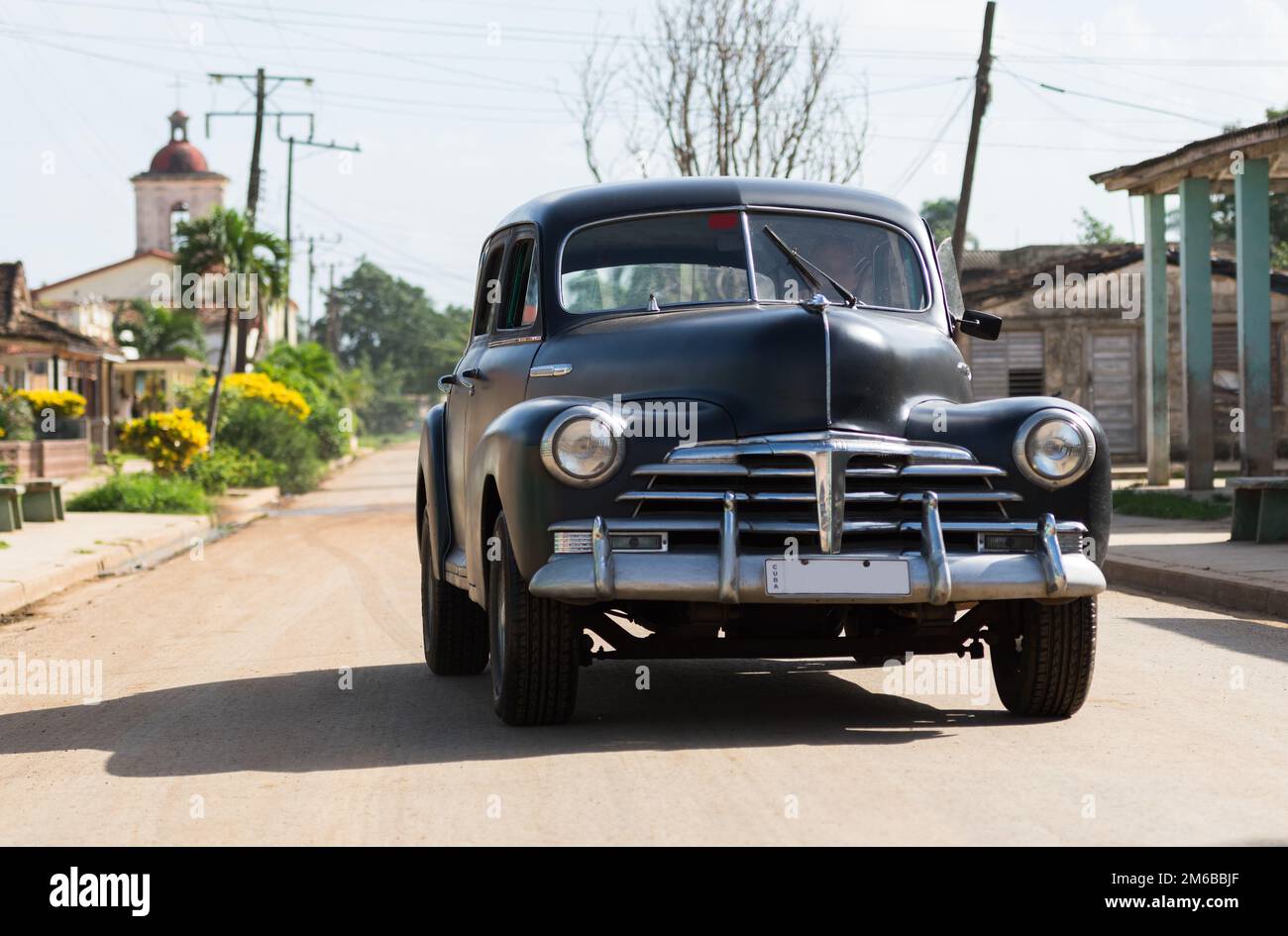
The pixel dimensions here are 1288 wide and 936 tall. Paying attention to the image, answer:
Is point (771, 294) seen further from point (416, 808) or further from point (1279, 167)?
point (1279, 167)

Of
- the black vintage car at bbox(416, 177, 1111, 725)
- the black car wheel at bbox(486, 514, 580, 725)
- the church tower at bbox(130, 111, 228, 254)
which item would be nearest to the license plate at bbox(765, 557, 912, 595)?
the black vintage car at bbox(416, 177, 1111, 725)

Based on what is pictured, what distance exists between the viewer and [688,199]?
7.51m

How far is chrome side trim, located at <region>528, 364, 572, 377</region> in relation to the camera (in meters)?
6.97

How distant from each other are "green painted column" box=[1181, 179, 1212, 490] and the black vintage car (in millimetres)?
14846

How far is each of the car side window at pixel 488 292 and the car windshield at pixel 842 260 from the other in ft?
4.74

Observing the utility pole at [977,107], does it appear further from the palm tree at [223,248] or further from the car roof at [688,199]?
the car roof at [688,199]

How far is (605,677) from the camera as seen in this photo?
8.28m

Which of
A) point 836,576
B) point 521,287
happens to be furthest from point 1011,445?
point 521,287

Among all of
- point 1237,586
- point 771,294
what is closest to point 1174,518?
point 1237,586

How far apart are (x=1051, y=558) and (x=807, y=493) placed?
897mm

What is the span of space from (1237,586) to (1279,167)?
11414 mm

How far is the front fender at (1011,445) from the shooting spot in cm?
638

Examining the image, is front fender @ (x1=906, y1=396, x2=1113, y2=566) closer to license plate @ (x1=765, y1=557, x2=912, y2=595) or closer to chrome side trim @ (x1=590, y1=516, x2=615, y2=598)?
license plate @ (x1=765, y1=557, x2=912, y2=595)

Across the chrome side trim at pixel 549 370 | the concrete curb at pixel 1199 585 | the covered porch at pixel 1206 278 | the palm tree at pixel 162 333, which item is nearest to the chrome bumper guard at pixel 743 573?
the chrome side trim at pixel 549 370
